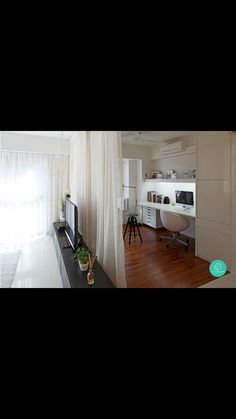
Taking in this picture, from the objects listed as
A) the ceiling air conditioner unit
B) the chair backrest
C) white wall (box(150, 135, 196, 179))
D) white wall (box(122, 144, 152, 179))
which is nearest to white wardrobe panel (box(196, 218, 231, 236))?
the chair backrest

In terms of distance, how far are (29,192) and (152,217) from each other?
267 centimetres

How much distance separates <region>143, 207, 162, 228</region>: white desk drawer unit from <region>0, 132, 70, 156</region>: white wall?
2.24 metres

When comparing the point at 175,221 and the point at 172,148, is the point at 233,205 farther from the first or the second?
the point at 172,148

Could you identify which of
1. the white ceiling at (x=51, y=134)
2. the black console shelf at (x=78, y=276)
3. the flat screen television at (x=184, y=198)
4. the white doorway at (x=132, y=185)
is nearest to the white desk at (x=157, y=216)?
the flat screen television at (x=184, y=198)

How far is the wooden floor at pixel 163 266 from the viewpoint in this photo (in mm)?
2152

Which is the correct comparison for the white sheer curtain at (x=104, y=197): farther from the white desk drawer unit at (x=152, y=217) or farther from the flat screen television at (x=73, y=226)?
the white desk drawer unit at (x=152, y=217)

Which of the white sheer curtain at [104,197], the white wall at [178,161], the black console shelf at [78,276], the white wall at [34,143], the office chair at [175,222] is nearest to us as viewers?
the black console shelf at [78,276]

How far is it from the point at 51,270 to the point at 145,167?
340cm

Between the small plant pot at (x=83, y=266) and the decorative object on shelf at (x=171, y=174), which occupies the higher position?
the decorative object on shelf at (x=171, y=174)

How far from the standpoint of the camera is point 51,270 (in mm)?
2490

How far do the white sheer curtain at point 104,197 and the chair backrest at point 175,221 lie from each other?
1.49 meters

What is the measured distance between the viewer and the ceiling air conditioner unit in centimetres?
373
